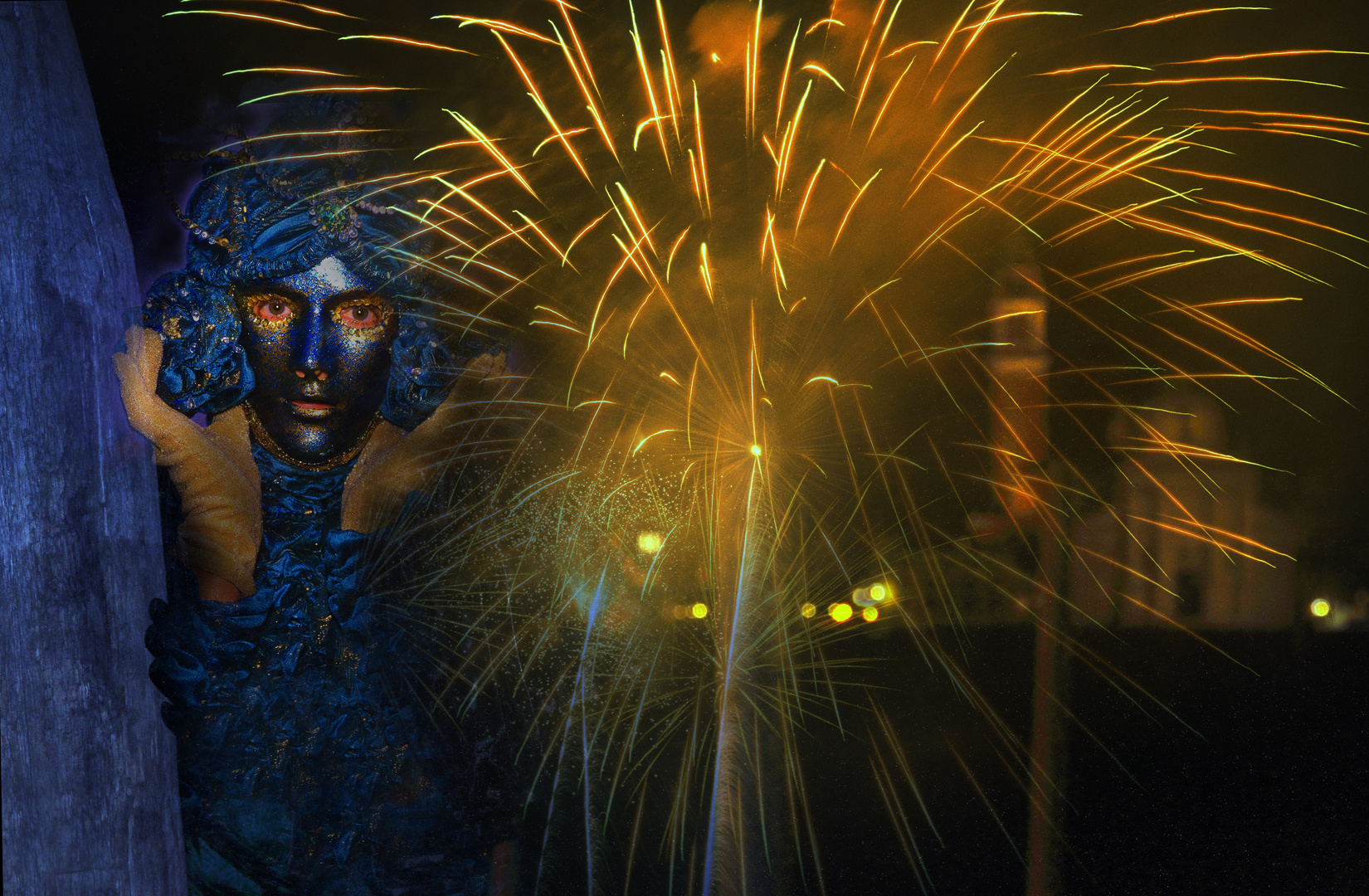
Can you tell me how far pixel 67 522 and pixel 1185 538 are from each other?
2.25m

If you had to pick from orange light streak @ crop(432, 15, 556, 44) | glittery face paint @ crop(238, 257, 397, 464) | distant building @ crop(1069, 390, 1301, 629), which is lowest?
distant building @ crop(1069, 390, 1301, 629)

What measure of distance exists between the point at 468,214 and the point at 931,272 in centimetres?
96

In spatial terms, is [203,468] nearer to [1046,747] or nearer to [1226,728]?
[1046,747]

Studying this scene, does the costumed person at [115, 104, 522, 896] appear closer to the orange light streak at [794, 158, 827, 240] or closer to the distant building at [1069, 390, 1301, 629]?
the orange light streak at [794, 158, 827, 240]

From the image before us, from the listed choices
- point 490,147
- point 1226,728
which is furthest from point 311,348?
point 1226,728

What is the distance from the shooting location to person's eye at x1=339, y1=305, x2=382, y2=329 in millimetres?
1053

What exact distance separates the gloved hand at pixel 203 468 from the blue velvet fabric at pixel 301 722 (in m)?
0.03

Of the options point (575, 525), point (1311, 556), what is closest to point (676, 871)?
point (575, 525)

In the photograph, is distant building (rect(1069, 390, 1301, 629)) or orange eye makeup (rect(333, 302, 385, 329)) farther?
distant building (rect(1069, 390, 1301, 629))

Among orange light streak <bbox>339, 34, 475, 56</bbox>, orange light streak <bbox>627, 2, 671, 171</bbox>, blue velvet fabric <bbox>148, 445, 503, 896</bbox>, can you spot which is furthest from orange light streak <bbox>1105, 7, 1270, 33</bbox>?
blue velvet fabric <bbox>148, 445, 503, 896</bbox>

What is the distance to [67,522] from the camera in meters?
1.08

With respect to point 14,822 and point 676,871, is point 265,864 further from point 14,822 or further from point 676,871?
point 676,871

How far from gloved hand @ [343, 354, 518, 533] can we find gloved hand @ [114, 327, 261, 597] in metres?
0.18

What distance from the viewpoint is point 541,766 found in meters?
1.13
